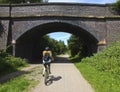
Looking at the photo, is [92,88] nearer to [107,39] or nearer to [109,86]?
[109,86]

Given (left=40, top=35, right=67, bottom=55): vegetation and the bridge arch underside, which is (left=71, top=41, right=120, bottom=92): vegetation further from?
(left=40, top=35, right=67, bottom=55): vegetation

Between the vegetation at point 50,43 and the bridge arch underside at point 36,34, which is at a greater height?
the bridge arch underside at point 36,34

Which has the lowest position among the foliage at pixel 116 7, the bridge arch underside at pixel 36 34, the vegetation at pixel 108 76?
the bridge arch underside at pixel 36 34

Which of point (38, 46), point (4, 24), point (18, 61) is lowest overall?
point (38, 46)

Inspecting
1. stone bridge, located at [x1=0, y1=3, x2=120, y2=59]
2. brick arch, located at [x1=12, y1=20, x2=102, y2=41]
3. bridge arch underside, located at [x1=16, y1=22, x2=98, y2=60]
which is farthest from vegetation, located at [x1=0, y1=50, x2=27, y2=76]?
bridge arch underside, located at [x1=16, y1=22, x2=98, y2=60]

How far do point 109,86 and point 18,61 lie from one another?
13.0m

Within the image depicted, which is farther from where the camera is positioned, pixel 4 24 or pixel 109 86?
pixel 4 24

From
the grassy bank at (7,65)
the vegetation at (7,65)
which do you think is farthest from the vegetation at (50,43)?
the grassy bank at (7,65)

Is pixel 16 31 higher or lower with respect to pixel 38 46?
higher

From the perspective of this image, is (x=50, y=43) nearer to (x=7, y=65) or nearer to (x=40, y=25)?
(x=40, y=25)

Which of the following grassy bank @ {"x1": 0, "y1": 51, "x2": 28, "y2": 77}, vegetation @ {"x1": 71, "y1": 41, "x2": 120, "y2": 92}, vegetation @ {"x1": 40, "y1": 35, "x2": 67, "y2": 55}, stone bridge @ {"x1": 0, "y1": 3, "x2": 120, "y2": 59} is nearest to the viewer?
vegetation @ {"x1": 71, "y1": 41, "x2": 120, "y2": 92}

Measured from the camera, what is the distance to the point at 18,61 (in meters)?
23.8

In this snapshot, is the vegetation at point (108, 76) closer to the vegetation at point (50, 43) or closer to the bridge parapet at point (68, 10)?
the bridge parapet at point (68, 10)

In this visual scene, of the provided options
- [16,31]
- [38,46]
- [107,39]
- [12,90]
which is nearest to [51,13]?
[16,31]
